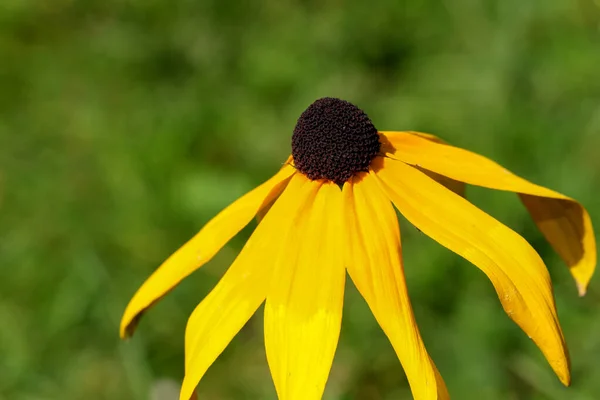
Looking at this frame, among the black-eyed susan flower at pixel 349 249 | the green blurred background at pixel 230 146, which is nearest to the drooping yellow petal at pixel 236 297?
the black-eyed susan flower at pixel 349 249

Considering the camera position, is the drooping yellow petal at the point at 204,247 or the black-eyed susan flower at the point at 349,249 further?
the drooping yellow petal at the point at 204,247

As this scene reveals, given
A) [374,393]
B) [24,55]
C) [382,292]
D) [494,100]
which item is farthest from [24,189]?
[382,292]

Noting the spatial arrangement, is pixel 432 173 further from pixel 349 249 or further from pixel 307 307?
pixel 307 307

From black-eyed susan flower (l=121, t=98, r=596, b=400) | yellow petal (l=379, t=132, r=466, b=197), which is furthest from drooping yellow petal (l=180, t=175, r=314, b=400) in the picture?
yellow petal (l=379, t=132, r=466, b=197)

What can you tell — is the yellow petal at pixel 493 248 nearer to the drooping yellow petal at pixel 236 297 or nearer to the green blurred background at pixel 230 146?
the drooping yellow petal at pixel 236 297

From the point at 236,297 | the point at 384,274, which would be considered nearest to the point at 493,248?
the point at 384,274

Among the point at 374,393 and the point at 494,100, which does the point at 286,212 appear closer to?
the point at 374,393
